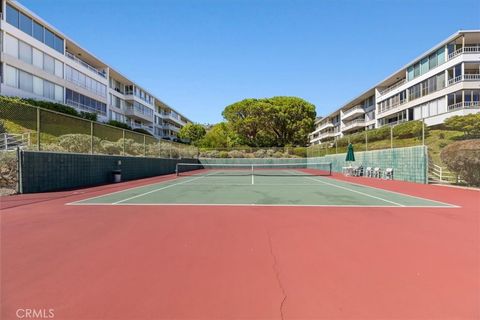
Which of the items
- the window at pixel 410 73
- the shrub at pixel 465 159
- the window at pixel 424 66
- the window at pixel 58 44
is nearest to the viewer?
the shrub at pixel 465 159

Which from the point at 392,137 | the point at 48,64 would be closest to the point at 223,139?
the point at 48,64

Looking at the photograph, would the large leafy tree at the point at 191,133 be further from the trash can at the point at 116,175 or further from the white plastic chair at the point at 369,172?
the trash can at the point at 116,175

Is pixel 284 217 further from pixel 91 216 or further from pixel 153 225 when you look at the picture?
pixel 91 216

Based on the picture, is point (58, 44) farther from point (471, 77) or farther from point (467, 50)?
point (471, 77)

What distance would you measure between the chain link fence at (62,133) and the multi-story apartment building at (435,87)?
31969 millimetres

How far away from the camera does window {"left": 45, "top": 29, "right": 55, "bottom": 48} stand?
36406 millimetres

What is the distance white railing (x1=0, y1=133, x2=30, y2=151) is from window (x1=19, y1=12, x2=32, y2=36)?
2456 cm

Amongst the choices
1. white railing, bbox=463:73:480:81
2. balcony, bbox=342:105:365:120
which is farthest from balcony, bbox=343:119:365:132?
white railing, bbox=463:73:480:81

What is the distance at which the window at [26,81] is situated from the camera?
3195 cm

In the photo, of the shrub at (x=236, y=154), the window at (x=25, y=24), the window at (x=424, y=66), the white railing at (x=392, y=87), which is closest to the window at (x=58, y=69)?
the window at (x=25, y=24)

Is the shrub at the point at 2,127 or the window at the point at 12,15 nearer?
the shrub at the point at 2,127

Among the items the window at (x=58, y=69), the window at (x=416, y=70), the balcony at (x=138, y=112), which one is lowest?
the balcony at (x=138, y=112)

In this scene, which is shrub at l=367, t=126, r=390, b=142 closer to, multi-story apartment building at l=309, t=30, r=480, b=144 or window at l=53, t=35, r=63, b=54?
multi-story apartment building at l=309, t=30, r=480, b=144

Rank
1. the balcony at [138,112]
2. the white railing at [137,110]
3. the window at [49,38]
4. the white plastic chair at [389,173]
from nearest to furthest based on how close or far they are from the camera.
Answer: the white plastic chair at [389,173], the window at [49,38], the balcony at [138,112], the white railing at [137,110]
